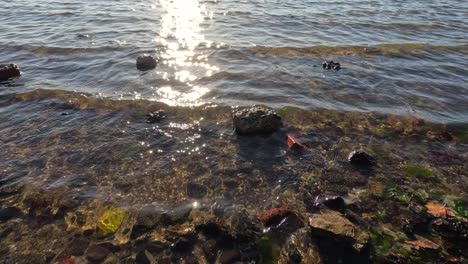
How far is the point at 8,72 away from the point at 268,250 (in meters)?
10.1

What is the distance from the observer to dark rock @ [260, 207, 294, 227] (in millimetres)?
5578

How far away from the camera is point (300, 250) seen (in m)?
5.13

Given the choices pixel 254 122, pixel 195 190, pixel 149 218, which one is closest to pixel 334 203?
pixel 195 190

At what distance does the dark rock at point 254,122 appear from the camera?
309 inches

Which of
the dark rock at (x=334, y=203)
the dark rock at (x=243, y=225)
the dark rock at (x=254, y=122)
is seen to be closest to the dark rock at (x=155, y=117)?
the dark rock at (x=254, y=122)

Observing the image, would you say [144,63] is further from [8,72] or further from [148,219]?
[148,219]

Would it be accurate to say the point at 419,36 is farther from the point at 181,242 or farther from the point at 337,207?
the point at 181,242

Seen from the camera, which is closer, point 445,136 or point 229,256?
point 229,256

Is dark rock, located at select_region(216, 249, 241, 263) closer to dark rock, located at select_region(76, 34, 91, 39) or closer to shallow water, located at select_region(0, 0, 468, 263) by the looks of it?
shallow water, located at select_region(0, 0, 468, 263)

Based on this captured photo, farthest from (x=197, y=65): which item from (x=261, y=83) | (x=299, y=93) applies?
(x=299, y=93)

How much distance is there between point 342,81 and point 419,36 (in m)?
7.34

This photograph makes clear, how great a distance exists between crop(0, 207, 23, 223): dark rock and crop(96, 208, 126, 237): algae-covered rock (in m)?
1.29

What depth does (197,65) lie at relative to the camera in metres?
12.6

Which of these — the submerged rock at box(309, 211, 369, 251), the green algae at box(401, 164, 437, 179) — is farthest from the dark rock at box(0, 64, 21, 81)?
the green algae at box(401, 164, 437, 179)
